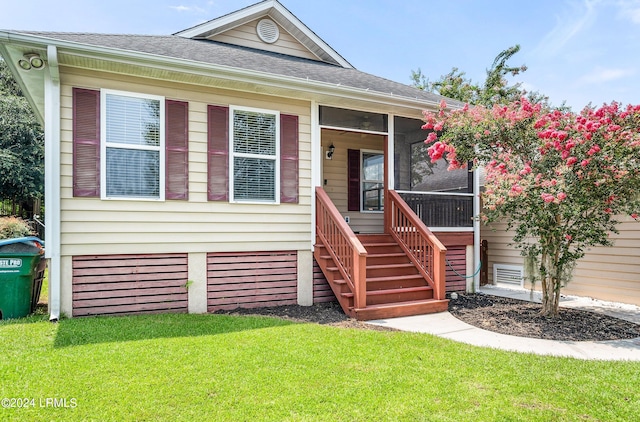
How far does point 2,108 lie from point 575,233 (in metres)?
18.6

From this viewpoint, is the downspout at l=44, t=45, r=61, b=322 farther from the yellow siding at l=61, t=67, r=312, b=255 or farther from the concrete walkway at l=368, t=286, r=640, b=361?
the concrete walkway at l=368, t=286, r=640, b=361

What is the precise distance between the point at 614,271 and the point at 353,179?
194 inches

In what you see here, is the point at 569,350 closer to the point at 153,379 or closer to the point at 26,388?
the point at 153,379

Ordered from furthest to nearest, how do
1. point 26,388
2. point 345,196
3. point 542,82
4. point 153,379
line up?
point 542,82 → point 345,196 → point 153,379 → point 26,388

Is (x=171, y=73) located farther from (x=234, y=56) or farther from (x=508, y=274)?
(x=508, y=274)

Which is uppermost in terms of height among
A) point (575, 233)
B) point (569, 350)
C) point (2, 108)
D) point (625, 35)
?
point (625, 35)

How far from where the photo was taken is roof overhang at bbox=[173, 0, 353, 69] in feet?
24.4

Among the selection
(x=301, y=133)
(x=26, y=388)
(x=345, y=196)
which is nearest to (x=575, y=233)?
(x=301, y=133)

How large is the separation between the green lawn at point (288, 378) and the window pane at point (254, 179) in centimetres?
213

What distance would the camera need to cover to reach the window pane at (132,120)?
5.02m

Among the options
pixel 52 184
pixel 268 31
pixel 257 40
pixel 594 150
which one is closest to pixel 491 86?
pixel 268 31

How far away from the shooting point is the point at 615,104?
4.59 metres

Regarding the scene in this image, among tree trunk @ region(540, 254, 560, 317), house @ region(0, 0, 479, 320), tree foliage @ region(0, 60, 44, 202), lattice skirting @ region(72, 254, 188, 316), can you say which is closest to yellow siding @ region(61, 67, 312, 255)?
house @ region(0, 0, 479, 320)

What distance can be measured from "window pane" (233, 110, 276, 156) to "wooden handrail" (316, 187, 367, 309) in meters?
1.03
